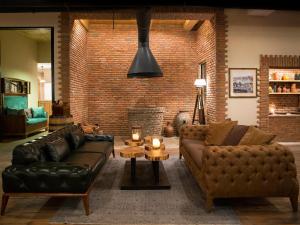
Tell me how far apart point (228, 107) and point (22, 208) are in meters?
5.45

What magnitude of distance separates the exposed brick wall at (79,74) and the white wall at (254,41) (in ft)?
12.8

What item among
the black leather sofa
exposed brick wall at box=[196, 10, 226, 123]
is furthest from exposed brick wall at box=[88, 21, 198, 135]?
the black leather sofa

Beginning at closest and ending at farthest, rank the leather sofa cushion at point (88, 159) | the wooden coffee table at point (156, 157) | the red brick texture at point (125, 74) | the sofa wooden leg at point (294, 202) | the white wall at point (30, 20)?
the sofa wooden leg at point (294, 202) < the leather sofa cushion at point (88, 159) < the wooden coffee table at point (156, 157) < the white wall at point (30, 20) < the red brick texture at point (125, 74)

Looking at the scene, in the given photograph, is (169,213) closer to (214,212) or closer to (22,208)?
(214,212)

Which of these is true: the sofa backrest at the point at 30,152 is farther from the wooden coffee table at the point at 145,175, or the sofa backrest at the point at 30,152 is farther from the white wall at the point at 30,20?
the white wall at the point at 30,20

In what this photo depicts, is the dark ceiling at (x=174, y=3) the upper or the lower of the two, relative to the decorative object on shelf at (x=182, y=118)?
upper

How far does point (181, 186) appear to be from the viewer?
Result: 13.8 ft

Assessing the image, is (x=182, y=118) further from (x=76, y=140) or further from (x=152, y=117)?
(x=76, y=140)

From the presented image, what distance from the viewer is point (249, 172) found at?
3232 millimetres

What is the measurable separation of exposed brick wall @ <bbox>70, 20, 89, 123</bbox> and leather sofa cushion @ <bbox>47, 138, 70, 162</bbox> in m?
3.60

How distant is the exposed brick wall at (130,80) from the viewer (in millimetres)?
9352

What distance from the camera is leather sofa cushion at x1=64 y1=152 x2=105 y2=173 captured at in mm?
3876

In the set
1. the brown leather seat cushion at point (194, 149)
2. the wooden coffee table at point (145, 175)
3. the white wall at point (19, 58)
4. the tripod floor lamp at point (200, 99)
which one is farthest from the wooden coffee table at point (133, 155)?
the white wall at point (19, 58)

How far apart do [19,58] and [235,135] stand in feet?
28.4
